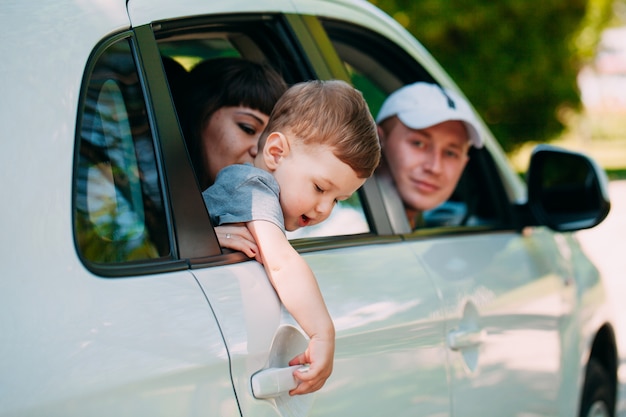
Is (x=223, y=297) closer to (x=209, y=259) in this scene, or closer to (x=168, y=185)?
(x=209, y=259)

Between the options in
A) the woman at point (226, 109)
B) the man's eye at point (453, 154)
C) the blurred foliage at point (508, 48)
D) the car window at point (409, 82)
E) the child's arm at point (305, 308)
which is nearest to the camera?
the child's arm at point (305, 308)

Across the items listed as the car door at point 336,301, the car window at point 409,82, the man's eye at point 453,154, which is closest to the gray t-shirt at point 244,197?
the car door at point 336,301

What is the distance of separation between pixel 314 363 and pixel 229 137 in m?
0.90

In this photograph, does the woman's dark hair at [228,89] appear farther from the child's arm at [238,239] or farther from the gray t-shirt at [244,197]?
the child's arm at [238,239]

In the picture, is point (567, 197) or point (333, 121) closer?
point (333, 121)

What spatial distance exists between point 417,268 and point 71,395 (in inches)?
55.0

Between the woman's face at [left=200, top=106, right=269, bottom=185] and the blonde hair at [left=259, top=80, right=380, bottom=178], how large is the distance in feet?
0.98

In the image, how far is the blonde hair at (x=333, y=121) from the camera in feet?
7.47

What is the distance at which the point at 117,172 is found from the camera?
197 cm

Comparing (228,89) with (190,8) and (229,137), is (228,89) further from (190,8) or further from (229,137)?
(190,8)

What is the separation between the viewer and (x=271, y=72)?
2807mm

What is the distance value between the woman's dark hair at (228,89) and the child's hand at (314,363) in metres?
0.85

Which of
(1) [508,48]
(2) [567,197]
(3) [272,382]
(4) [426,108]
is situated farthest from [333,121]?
(1) [508,48]

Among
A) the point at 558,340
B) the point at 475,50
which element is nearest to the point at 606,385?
the point at 558,340
